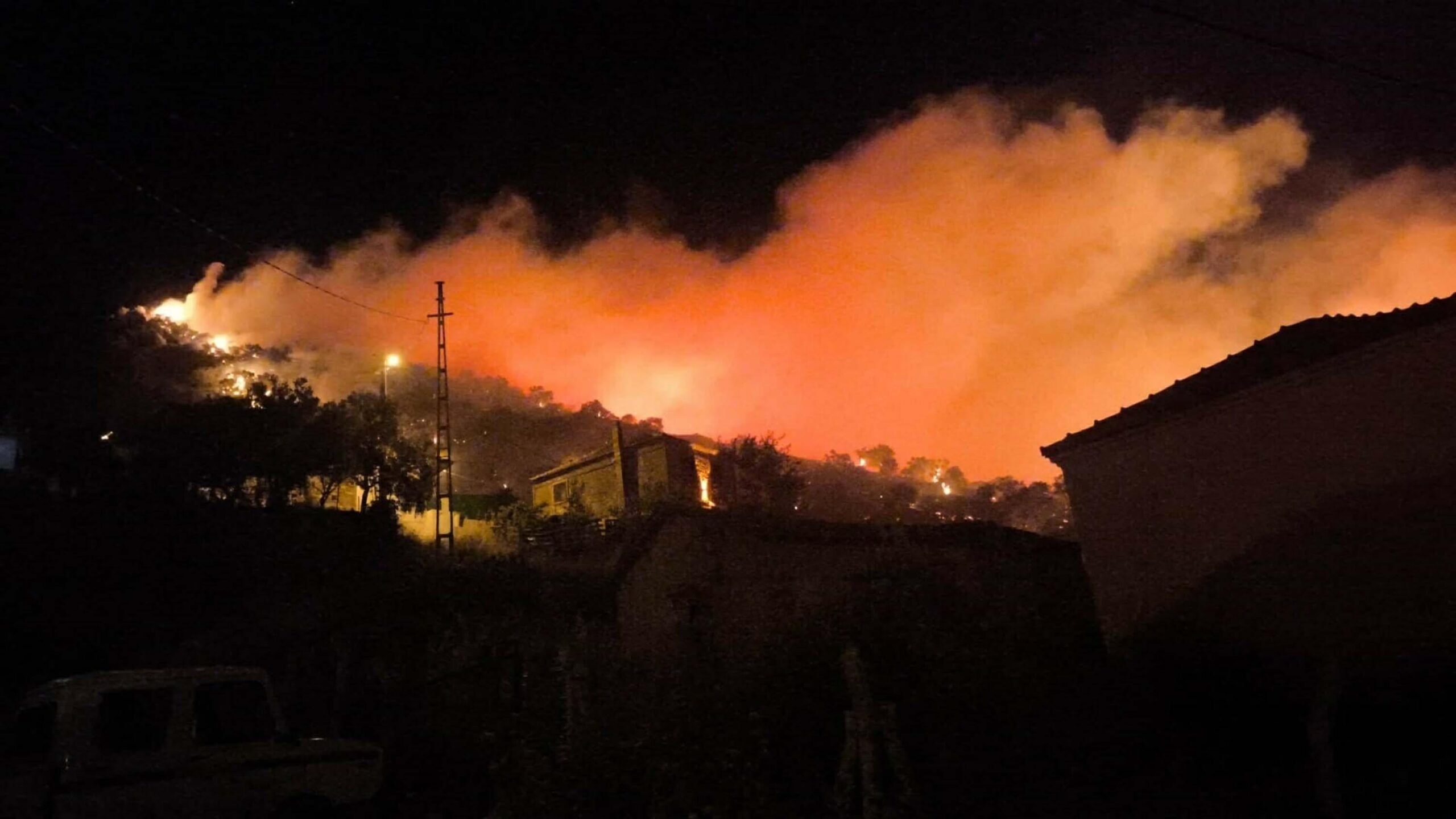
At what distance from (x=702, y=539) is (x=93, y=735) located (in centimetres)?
1020

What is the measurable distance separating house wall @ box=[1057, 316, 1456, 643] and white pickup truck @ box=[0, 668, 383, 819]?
488 inches

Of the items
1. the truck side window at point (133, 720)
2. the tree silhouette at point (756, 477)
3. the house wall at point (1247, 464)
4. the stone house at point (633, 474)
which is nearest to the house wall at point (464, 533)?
the stone house at point (633, 474)

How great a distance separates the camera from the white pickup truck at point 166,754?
250 inches

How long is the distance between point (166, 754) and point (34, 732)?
100 centimetres

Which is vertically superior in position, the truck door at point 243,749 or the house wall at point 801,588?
the house wall at point 801,588

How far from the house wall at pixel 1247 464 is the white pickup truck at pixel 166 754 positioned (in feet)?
40.7

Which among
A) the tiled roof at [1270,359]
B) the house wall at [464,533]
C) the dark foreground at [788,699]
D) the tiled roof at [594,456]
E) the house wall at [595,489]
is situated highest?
the tiled roof at [594,456]

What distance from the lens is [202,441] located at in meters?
28.6

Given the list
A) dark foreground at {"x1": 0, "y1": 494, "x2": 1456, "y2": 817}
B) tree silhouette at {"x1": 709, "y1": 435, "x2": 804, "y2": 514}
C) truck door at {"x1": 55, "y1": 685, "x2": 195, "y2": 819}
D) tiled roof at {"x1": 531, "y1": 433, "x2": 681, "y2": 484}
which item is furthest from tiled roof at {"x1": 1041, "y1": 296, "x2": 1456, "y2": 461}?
tiled roof at {"x1": 531, "y1": 433, "x2": 681, "y2": 484}

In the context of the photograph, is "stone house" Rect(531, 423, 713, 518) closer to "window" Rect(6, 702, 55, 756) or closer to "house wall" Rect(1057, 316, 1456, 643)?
"house wall" Rect(1057, 316, 1456, 643)

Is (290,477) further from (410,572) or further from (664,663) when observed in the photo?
(664,663)

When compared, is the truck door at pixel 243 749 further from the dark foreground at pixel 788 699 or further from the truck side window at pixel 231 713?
the dark foreground at pixel 788 699

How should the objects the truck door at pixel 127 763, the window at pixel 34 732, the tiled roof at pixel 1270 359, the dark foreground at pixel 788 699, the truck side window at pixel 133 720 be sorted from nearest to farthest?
the truck door at pixel 127 763
the window at pixel 34 732
the truck side window at pixel 133 720
the dark foreground at pixel 788 699
the tiled roof at pixel 1270 359

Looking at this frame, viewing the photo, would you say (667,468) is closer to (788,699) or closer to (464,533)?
(464,533)
